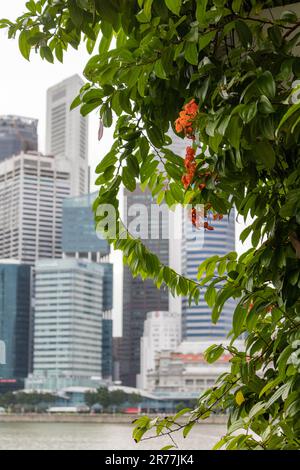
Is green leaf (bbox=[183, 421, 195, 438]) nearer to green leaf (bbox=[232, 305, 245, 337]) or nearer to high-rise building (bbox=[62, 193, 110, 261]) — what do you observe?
green leaf (bbox=[232, 305, 245, 337])

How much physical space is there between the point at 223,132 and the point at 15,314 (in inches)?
1540

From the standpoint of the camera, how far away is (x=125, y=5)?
2.91ft

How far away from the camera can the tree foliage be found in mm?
749

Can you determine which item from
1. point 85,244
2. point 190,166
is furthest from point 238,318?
point 85,244

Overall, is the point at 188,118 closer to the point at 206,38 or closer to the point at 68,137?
the point at 206,38

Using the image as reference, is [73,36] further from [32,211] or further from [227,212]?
[32,211]

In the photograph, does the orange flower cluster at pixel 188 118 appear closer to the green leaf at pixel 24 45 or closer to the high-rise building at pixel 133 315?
Result: the green leaf at pixel 24 45

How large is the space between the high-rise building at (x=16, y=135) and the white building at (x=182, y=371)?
1487 cm

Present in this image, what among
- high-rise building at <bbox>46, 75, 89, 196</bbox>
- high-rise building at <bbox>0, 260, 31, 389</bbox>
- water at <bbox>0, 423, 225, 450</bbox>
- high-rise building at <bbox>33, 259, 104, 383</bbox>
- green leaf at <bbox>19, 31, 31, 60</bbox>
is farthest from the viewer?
high-rise building at <bbox>33, 259, 104, 383</bbox>

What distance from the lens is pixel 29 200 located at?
3688 cm

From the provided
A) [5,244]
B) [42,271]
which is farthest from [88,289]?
[5,244]

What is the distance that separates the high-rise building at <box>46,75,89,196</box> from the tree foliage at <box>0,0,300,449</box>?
32.4 m

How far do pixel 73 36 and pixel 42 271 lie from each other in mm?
38473

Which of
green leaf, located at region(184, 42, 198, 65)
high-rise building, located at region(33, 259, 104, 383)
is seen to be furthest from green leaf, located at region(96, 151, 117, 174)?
high-rise building, located at region(33, 259, 104, 383)
